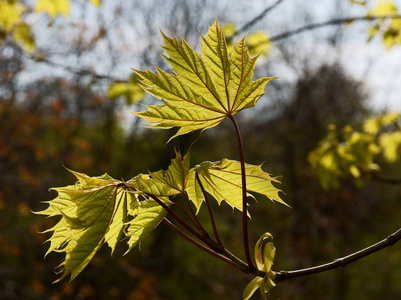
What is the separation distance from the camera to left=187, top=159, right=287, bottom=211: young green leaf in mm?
836

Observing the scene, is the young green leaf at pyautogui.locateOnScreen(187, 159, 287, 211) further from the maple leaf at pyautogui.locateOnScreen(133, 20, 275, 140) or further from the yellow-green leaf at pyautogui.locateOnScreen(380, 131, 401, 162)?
the yellow-green leaf at pyautogui.locateOnScreen(380, 131, 401, 162)

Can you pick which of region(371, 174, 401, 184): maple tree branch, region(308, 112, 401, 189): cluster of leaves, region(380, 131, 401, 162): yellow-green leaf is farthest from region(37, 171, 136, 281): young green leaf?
region(380, 131, 401, 162): yellow-green leaf

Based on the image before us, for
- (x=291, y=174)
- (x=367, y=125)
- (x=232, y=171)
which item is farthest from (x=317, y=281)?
(x=232, y=171)

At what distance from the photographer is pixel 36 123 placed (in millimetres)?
8141

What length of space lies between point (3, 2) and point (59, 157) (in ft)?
18.7

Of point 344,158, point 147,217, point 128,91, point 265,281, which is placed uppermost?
point 128,91

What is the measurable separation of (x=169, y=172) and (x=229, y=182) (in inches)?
6.9

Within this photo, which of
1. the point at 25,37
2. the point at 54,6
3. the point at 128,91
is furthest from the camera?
Answer: the point at 25,37

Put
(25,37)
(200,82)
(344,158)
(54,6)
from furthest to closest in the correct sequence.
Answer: (25,37), (54,6), (344,158), (200,82)

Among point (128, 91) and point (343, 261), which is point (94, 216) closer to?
point (343, 261)


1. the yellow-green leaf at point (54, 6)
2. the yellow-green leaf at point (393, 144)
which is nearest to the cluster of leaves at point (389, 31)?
the yellow-green leaf at point (393, 144)

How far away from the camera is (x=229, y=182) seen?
90 cm

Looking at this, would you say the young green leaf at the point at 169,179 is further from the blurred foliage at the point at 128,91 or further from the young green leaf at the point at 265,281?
the blurred foliage at the point at 128,91

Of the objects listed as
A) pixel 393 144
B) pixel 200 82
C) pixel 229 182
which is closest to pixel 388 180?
pixel 393 144
